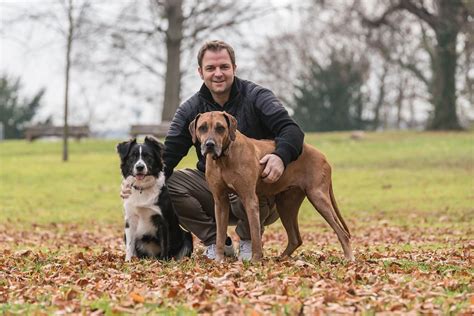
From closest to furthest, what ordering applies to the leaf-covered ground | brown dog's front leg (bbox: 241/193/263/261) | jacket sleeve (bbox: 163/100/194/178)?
the leaf-covered ground, brown dog's front leg (bbox: 241/193/263/261), jacket sleeve (bbox: 163/100/194/178)

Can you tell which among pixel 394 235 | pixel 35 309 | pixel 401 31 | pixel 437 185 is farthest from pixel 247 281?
pixel 401 31

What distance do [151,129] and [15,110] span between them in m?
23.8

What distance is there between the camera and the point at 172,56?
35312mm

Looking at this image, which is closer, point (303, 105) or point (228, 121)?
point (228, 121)

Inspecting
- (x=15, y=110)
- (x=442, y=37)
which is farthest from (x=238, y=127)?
(x=15, y=110)

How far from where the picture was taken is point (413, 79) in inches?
2274

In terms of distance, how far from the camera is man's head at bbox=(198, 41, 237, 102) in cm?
825

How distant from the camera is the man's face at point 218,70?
27.0ft

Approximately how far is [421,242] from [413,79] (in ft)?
155

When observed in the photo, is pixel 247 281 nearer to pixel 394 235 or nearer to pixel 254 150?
pixel 254 150

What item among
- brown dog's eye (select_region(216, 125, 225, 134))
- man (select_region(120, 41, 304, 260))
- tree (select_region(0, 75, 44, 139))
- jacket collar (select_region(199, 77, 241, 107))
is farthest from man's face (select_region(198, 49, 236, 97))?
tree (select_region(0, 75, 44, 139))

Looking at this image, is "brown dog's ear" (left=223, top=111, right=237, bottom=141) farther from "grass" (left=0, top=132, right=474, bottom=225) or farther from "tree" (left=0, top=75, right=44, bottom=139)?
"tree" (left=0, top=75, right=44, bottom=139)

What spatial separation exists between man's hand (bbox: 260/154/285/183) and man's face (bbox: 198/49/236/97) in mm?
906

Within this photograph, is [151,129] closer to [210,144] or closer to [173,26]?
[173,26]
